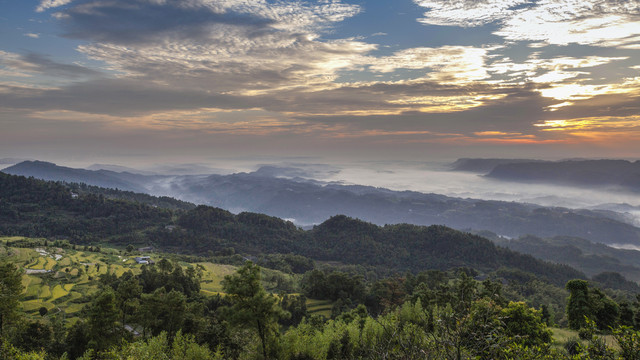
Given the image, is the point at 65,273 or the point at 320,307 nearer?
the point at 65,273

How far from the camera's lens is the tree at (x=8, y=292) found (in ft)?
105

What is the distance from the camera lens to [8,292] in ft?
107

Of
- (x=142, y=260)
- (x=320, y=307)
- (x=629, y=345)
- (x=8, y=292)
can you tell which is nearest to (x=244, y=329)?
(x=8, y=292)

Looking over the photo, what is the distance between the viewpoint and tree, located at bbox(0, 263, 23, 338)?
1264 inches

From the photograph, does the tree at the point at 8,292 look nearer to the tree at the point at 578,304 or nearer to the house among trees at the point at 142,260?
the tree at the point at 578,304

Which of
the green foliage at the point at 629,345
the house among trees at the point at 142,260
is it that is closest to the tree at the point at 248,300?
the green foliage at the point at 629,345

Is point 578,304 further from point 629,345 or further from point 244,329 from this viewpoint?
point 244,329

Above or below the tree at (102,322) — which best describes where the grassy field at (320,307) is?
below

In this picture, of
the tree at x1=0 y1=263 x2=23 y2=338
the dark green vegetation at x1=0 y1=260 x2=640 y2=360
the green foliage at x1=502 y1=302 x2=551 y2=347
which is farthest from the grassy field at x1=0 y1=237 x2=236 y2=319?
the green foliage at x1=502 y1=302 x2=551 y2=347

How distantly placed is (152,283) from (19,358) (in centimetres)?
5304

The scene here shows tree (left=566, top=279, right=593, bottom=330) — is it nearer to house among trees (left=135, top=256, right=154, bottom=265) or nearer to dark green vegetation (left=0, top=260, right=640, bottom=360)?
dark green vegetation (left=0, top=260, right=640, bottom=360)

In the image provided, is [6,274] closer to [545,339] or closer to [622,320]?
[545,339]

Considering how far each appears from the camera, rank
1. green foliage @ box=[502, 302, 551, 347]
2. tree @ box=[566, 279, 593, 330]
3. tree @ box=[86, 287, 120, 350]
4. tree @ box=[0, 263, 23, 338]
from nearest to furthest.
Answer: tree @ box=[0, 263, 23, 338]
green foliage @ box=[502, 302, 551, 347]
tree @ box=[86, 287, 120, 350]
tree @ box=[566, 279, 593, 330]

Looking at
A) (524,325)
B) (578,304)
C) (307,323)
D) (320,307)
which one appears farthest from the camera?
(320,307)
